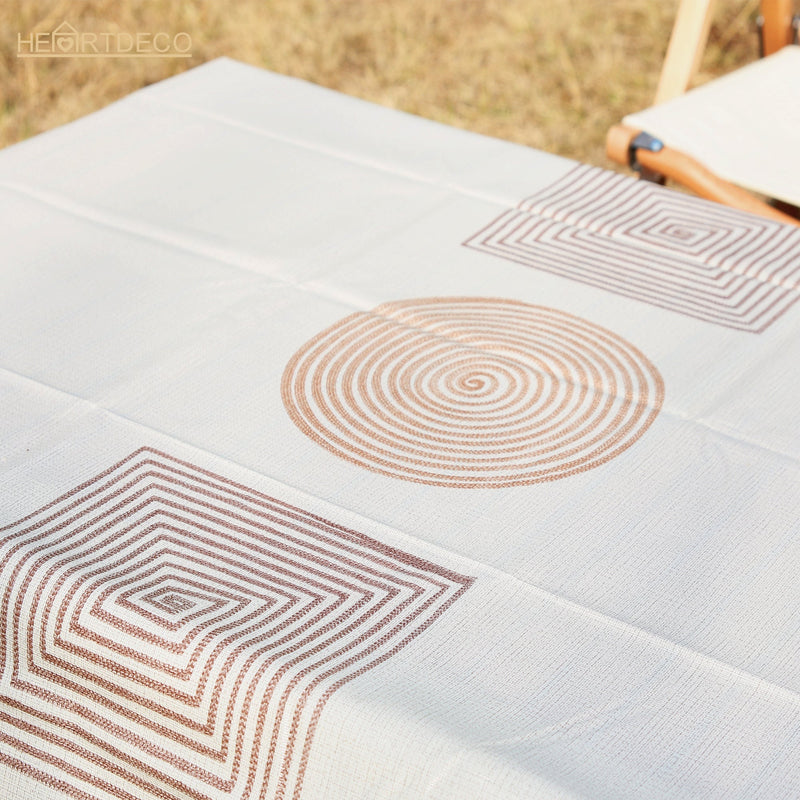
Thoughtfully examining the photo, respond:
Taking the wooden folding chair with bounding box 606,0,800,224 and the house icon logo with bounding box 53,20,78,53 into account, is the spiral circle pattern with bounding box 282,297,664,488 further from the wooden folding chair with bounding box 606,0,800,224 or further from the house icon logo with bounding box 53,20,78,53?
the house icon logo with bounding box 53,20,78,53

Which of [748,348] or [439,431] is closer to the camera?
[439,431]

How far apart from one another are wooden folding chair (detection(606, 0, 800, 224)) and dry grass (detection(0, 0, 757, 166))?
65 centimetres

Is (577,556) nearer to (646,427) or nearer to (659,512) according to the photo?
(659,512)

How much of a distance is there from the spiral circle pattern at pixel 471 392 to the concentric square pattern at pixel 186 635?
0.13 m

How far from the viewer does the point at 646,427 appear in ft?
3.30

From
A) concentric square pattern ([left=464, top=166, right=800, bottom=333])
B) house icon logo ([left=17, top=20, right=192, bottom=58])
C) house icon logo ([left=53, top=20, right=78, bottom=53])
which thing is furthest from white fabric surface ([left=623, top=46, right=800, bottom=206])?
house icon logo ([left=53, top=20, right=78, bottom=53])

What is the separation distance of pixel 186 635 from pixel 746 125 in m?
1.62

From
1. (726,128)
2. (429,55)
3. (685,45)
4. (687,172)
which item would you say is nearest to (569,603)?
(687,172)

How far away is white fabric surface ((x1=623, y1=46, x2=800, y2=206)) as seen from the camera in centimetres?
188

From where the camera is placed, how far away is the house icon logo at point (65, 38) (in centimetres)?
327

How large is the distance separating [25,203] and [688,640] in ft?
3.12

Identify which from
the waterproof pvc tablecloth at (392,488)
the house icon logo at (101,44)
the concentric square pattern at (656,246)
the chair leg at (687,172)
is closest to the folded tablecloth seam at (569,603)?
the waterproof pvc tablecloth at (392,488)

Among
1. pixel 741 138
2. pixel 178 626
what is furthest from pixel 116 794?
pixel 741 138

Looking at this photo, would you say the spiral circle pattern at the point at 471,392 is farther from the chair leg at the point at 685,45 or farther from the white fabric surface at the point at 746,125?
the chair leg at the point at 685,45
